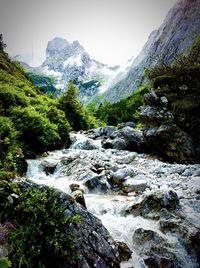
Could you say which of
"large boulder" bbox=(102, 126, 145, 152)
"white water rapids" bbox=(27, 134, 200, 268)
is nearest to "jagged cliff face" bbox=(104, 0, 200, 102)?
"large boulder" bbox=(102, 126, 145, 152)

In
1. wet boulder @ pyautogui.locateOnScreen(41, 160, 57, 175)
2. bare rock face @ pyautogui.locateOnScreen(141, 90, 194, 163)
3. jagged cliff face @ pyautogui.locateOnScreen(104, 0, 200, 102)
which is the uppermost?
jagged cliff face @ pyautogui.locateOnScreen(104, 0, 200, 102)

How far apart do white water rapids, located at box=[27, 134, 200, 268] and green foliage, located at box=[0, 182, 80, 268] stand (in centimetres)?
153

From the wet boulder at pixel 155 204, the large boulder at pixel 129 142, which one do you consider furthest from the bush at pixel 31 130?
the wet boulder at pixel 155 204

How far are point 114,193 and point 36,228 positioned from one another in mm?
5961

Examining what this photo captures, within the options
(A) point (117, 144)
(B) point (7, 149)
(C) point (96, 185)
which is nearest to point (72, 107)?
(A) point (117, 144)

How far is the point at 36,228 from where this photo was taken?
15.0 feet

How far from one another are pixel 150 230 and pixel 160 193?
1.78 metres

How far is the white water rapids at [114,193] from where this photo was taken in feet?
21.9

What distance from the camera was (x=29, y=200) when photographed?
16.5 feet

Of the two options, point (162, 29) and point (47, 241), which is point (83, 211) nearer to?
point (47, 241)

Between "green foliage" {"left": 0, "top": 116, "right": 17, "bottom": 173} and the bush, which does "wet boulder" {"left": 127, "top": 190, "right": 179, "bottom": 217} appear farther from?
the bush

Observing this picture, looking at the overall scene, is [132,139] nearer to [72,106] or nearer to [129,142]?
[129,142]

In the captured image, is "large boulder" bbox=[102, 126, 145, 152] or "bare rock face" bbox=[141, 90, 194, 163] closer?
"bare rock face" bbox=[141, 90, 194, 163]

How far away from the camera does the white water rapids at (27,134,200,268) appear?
21.9 feet
